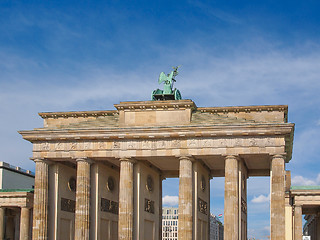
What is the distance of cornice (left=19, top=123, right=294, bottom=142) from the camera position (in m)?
50.0

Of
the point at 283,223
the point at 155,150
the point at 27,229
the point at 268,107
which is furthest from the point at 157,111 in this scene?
the point at 27,229

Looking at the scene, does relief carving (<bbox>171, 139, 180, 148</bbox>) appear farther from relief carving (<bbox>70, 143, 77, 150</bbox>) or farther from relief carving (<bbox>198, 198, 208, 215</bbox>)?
relief carving (<bbox>70, 143, 77, 150</bbox>)

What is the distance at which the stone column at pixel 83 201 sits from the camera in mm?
52312

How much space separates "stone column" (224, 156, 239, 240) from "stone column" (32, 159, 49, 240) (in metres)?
→ 17.4

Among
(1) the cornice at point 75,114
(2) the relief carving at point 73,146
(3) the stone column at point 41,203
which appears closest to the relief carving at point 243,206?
(1) the cornice at point 75,114

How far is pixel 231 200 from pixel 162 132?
8.88 m

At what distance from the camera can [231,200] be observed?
50.1 meters

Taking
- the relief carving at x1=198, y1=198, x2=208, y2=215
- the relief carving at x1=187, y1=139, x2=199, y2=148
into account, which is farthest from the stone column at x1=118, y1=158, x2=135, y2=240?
the relief carving at x1=198, y1=198, x2=208, y2=215

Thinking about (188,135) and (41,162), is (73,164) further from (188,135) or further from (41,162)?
(188,135)

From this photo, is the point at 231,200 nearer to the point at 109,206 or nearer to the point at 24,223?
the point at 109,206

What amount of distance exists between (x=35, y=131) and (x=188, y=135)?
49.2 ft

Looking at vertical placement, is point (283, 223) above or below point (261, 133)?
below

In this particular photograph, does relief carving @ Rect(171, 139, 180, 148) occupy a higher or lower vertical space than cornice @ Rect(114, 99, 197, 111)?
lower

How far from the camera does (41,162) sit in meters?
54.7
